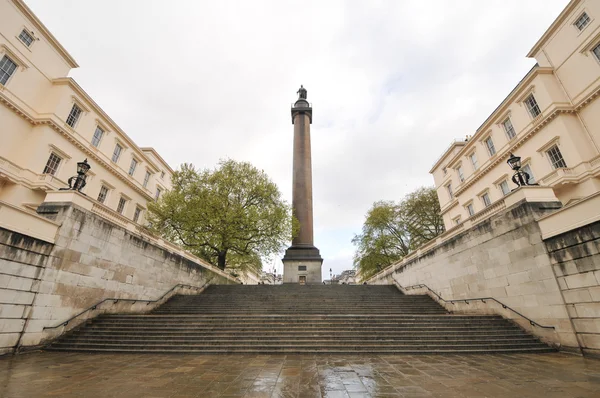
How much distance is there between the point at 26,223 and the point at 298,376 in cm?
1005

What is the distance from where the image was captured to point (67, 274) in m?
9.70

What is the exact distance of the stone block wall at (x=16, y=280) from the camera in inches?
305

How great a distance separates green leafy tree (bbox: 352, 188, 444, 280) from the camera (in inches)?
1389

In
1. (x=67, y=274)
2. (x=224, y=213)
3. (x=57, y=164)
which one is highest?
(x=57, y=164)

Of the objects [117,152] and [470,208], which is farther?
[470,208]

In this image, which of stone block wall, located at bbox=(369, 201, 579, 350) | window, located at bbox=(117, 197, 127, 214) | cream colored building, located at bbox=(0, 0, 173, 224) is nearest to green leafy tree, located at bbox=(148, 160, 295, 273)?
window, located at bbox=(117, 197, 127, 214)

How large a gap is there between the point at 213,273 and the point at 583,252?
2244 centimetres

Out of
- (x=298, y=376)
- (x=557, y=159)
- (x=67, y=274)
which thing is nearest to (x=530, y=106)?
(x=557, y=159)

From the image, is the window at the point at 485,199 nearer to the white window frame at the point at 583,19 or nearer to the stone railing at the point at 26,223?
the white window frame at the point at 583,19

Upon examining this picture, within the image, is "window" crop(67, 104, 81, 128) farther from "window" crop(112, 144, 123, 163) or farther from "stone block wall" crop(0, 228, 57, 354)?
"stone block wall" crop(0, 228, 57, 354)

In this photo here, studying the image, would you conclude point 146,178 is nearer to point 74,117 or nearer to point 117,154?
point 117,154

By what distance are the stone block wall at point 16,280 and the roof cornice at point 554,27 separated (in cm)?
3353

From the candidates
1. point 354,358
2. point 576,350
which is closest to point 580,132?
point 576,350

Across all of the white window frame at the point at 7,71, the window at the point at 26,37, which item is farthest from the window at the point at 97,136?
the window at the point at 26,37
